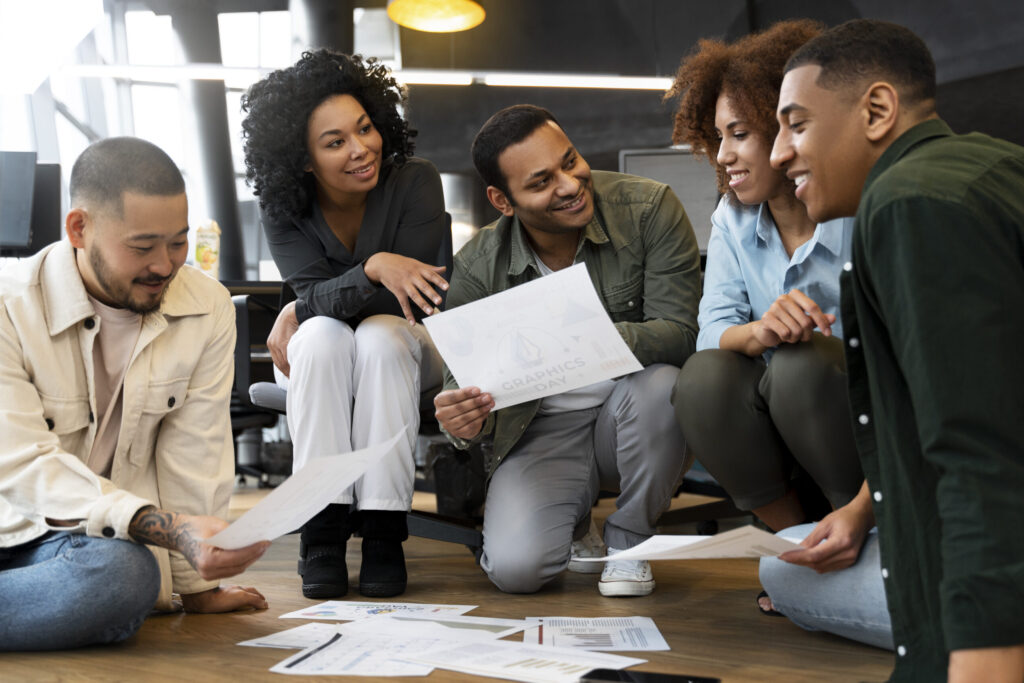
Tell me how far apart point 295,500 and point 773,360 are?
75 centimetres

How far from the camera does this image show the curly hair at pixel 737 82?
1.52m

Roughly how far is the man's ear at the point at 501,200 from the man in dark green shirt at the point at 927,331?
95 cm

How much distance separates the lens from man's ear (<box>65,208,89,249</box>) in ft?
4.56

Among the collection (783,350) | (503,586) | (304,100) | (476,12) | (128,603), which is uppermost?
(476,12)

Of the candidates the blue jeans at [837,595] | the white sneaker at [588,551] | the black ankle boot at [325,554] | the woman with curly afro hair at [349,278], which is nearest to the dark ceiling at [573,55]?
the woman with curly afro hair at [349,278]

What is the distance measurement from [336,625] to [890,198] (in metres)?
1.03

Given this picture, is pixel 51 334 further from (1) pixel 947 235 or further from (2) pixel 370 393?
(1) pixel 947 235

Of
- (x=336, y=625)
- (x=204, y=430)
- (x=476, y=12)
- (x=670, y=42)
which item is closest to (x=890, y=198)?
(x=336, y=625)

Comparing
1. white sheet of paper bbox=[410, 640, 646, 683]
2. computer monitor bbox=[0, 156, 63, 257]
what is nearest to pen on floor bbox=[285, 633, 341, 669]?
white sheet of paper bbox=[410, 640, 646, 683]

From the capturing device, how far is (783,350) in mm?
1398

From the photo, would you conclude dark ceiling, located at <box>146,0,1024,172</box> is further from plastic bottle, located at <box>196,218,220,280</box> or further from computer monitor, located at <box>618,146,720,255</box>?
plastic bottle, located at <box>196,218,220,280</box>

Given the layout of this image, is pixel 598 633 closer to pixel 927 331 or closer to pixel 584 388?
pixel 584 388

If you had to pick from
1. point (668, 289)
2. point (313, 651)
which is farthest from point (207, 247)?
point (313, 651)

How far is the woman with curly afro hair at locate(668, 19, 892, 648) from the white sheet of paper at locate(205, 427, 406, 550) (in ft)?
1.86
